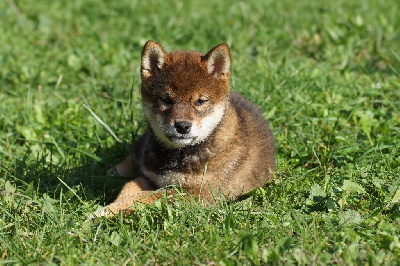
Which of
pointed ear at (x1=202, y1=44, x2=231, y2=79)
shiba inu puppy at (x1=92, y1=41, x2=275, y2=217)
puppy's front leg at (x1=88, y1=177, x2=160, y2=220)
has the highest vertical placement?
pointed ear at (x1=202, y1=44, x2=231, y2=79)

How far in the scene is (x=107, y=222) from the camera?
4.38 meters

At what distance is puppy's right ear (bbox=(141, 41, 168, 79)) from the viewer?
475cm

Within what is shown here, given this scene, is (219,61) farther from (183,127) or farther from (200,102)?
(183,127)

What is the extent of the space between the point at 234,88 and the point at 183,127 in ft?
7.68

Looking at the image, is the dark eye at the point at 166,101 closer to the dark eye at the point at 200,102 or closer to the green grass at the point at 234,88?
the dark eye at the point at 200,102

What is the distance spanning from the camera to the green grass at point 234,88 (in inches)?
157

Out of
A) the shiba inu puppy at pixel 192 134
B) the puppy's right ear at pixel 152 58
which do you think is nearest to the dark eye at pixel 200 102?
the shiba inu puppy at pixel 192 134

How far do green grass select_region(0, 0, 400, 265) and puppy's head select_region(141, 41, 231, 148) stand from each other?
69cm

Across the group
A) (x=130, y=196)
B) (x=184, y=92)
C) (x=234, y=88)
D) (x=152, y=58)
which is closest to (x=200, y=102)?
(x=184, y=92)

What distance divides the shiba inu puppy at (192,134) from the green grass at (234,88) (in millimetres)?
246

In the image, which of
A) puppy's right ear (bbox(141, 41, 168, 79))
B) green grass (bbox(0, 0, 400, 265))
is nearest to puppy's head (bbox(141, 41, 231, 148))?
puppy's right ear (bbox(141, 41, 168, 79))

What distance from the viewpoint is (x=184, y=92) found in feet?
15.0

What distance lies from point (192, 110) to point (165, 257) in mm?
1351

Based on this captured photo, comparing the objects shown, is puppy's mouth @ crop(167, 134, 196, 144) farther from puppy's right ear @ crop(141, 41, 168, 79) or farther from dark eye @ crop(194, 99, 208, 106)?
puppy's right ear @ crop(141, 41, 168, 79)
